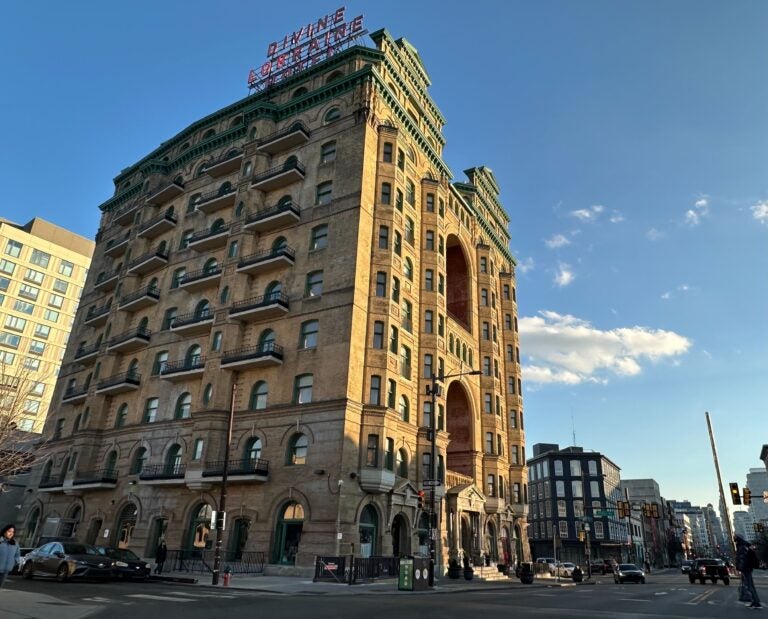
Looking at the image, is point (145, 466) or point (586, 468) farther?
point (586, 468)

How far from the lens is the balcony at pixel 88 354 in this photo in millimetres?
48125

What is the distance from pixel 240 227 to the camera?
40.8m

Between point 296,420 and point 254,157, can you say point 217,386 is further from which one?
point 254,157

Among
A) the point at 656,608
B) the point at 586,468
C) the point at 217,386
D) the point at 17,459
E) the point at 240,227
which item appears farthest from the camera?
the point at 586,468

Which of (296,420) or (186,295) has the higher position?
(186,295)

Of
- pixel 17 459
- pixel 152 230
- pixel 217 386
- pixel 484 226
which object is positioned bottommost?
pixel 17 459

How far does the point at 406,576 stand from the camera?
21406 mm

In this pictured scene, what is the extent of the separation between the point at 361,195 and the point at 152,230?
78.5ft

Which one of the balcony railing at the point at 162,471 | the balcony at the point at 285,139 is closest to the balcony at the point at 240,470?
the balcony railing at the point at 162,471

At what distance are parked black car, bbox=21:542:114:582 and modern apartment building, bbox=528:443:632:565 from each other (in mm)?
82820

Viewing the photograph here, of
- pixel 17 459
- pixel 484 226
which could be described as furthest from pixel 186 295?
pixel 484 226

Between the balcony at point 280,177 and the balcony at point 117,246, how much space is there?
63.9 ft

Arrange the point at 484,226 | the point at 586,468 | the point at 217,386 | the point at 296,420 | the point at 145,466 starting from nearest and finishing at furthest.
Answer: the point at 296,420
the point at 217,386
the point at 145,466
the point at 484,226
the point at 586,468

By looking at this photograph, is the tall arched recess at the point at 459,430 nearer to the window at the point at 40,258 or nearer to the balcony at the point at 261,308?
the balcony at the point at 261,308
